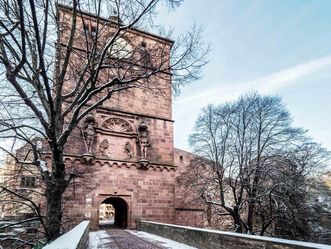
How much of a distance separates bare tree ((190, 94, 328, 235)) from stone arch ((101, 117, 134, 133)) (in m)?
4.53

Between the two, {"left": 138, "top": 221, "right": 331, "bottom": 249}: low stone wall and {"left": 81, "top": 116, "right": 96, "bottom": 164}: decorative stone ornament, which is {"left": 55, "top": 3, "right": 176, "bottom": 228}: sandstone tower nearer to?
{"left": 81, "top": 116, "right": 96, "bottom": 164}: decorative stone ornament

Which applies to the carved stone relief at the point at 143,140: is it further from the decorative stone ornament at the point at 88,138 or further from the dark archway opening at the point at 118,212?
the dark archway opening at the point at 118,212

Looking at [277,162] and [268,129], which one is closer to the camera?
[277,162]

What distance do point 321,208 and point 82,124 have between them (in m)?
12.9

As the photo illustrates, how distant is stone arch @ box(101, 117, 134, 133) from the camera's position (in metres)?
15.3

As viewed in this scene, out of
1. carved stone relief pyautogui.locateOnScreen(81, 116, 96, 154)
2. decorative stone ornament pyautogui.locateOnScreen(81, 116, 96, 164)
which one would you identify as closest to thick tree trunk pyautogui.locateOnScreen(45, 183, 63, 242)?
decorative stone ornament pyautogui.locateOnScreen(81, 116, 96, 164)

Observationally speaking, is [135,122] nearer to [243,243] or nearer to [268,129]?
[268,129]

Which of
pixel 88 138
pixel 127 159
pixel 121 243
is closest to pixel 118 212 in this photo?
pixel 127 159

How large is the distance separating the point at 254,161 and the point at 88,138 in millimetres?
8871

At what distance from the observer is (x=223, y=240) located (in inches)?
224

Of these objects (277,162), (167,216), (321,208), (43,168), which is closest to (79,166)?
(167,216)

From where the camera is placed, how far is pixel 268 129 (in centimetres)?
1584

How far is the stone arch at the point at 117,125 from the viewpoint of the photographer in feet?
50.2

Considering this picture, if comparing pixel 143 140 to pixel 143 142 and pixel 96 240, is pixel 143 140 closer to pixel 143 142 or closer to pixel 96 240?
pixel 143 142
